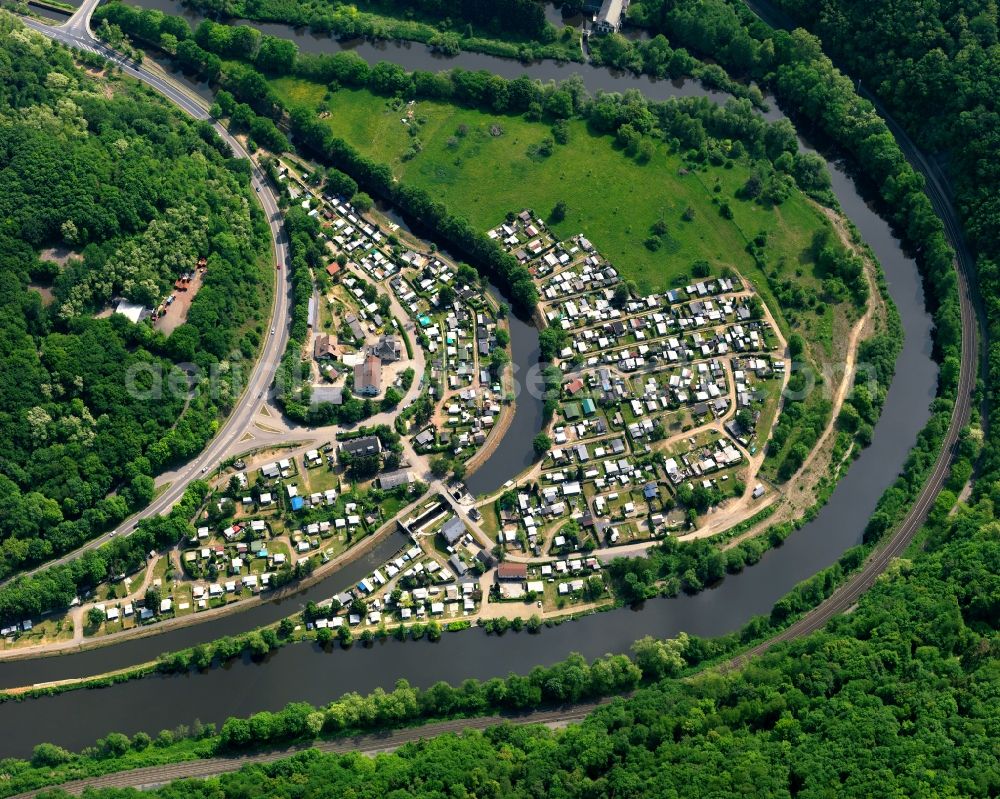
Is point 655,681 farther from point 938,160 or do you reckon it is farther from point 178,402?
point 938,160

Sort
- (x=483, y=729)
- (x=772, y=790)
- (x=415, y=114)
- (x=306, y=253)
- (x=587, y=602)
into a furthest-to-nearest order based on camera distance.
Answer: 1. (x=415, y=114)
2. (x=306, y=253)
3. (x=587, y=602)
4. (x=483, y=729)
5. (x=772, y=790)

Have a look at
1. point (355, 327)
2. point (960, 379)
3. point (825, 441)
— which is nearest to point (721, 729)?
point (825, 441)

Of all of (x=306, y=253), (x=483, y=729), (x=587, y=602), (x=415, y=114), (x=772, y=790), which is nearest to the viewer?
(x=772, y=790)

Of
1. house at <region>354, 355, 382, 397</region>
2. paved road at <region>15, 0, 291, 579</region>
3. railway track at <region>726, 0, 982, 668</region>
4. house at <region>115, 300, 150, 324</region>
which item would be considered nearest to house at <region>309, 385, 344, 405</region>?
house at <region>354, 355, 382, 397</region>

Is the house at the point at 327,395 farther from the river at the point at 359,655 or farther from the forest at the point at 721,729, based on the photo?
the forest at the point at 721,729

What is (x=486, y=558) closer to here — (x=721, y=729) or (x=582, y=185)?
(x=721, y=729)

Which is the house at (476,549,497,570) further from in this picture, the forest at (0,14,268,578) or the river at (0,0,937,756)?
the forest at (0,14,268,578)

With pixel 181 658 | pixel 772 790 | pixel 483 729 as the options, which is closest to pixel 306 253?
pixel 181 658
